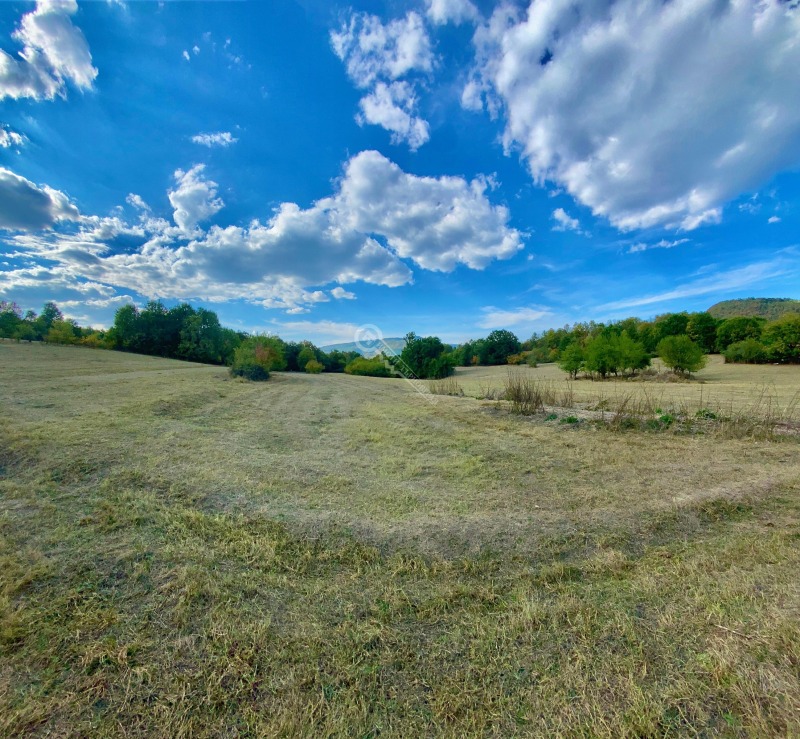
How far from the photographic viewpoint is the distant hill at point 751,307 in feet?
264

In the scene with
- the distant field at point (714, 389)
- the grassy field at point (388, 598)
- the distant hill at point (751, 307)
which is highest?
the distant hill at point (751, 307)

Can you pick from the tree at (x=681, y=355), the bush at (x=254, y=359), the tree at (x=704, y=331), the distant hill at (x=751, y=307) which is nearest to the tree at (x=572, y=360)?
the tree at (x=681, y=355)

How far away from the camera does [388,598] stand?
2506mm

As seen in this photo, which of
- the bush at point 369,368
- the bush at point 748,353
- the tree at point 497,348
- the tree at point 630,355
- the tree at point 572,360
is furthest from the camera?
the tree at point 497,348

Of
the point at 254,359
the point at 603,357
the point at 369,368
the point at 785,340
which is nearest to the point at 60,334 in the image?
the point at 254,359

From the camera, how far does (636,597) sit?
249 centimetres

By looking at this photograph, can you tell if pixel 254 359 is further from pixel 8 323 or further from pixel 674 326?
pixel 674 326

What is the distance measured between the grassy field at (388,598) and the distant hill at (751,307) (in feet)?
357

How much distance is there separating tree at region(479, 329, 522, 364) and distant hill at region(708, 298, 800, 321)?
56984mm

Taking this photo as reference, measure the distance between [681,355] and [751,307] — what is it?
9676cm

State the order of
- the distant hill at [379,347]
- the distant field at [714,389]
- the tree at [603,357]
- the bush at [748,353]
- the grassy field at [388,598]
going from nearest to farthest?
the grassy field at [388,598] → the distant field at [714,389] → the distant hill at [379,347] → the tree at [603,357] → the bush at [748,353]

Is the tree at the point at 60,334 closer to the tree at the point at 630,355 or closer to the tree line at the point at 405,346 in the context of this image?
the tree line at the point at 405,346

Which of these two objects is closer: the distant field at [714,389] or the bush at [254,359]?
the distant field at [714,389]

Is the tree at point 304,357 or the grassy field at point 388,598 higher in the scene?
the tree at point 304,357
